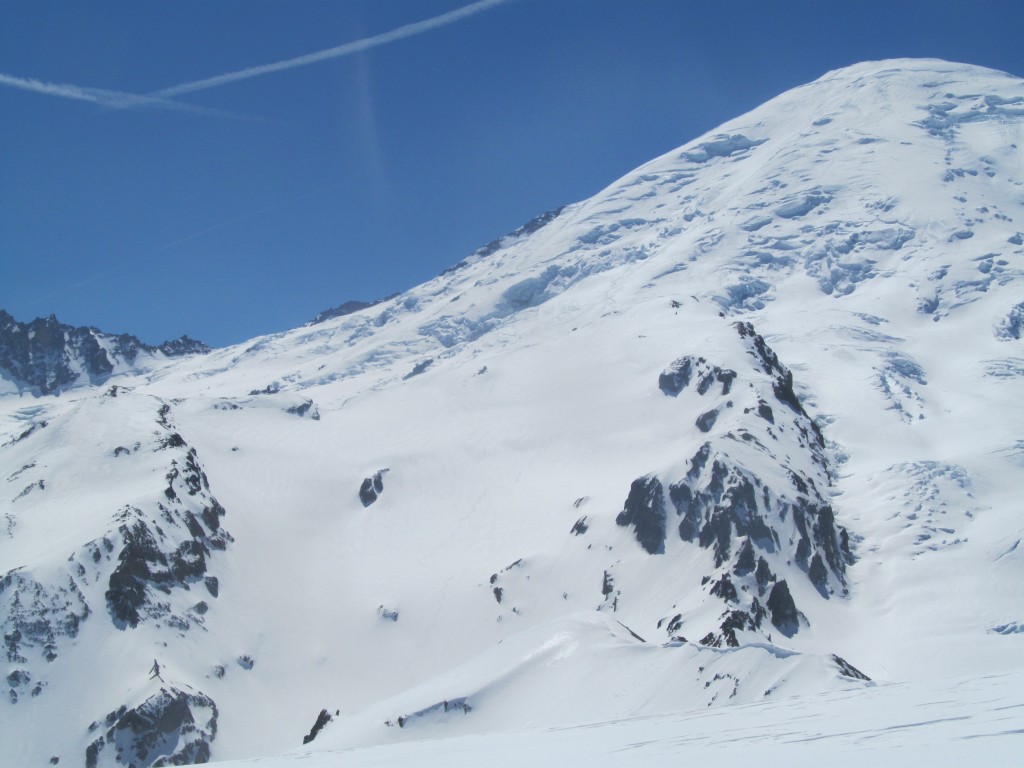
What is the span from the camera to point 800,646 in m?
93.2

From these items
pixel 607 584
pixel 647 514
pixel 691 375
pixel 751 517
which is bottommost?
pixel 607 584

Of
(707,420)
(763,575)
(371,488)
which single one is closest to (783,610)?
(763,575)

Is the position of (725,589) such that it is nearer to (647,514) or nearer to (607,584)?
(607,584)

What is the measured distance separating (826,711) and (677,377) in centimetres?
12295

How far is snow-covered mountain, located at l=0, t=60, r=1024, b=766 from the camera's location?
282 ft

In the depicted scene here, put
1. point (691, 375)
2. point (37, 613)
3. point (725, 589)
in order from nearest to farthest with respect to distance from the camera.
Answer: point (725, 589) < point (37, 613) < point (691, 375)

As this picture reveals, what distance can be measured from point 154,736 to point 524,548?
53558 millimetres

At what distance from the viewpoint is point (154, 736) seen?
9094 centimetres

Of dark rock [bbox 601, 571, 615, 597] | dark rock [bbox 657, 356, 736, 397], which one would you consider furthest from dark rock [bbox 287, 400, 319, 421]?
dark rock [bbox 601, 571, 615, 597]

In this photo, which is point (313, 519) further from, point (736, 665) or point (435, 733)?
point (736, 665)

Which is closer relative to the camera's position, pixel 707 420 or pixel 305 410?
pixel 707 420

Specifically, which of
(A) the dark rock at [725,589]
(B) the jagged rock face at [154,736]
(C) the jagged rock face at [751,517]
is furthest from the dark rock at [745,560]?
(B) the jagged rock face at [154,736]

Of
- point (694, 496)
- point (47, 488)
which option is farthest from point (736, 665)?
point (47, 488)

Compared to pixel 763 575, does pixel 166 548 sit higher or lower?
higher
